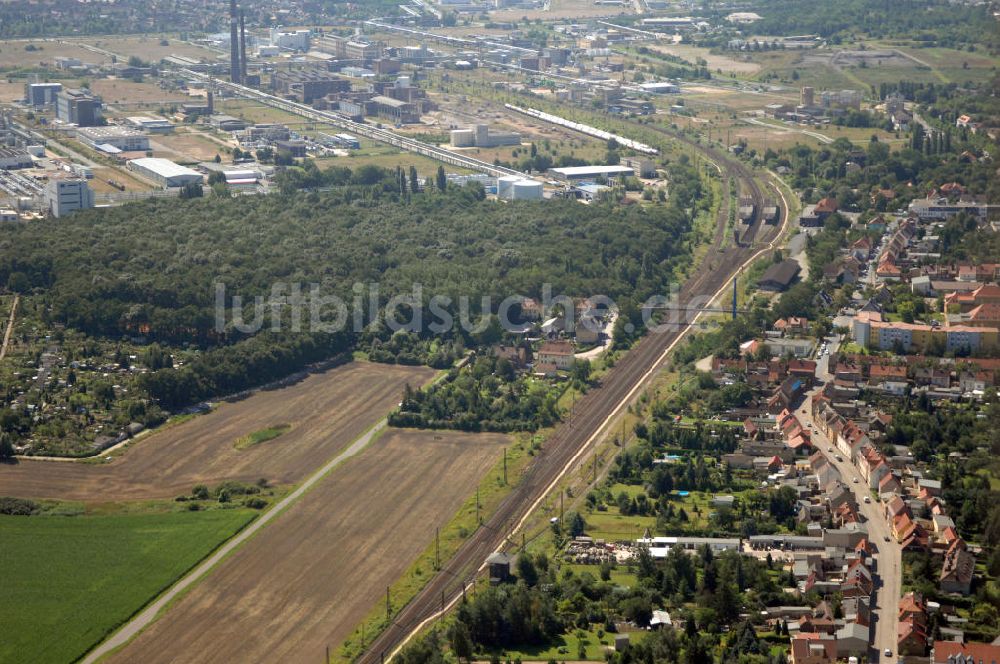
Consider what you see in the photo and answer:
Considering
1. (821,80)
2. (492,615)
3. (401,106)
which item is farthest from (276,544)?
(821,80)

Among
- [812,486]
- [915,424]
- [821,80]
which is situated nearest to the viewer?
[812,486]

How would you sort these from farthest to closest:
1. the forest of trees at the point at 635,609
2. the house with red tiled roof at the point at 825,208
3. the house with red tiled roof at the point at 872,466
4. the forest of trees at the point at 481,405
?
the house with red tiled roof at the point at 825,208 → the forest of trees at the point at 481,405 → the house with red tiled roof at the point at 872,466 → the forest of trees at the point at 635,609

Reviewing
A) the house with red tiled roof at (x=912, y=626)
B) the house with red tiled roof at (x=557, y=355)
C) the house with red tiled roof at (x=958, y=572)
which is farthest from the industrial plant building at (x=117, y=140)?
the house with red tiled roof at (x=912, y=626)

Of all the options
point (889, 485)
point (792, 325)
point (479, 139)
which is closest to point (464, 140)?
point (479, 139)

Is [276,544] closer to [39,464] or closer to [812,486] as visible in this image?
[39,464]

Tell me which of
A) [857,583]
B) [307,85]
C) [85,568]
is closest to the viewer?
[857,583]

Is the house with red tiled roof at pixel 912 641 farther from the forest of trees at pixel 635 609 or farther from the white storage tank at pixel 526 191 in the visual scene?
the white storage tank at pixel 526 191

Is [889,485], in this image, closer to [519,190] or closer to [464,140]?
[519,190]
